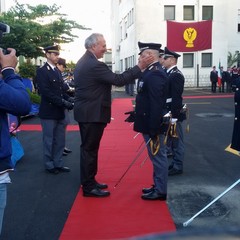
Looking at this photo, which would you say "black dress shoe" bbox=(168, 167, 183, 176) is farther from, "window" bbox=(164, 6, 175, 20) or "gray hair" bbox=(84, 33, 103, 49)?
"window" bbox=(164, 6, 175, 20)

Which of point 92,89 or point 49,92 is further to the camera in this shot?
point 49,92

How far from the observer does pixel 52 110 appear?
6188mm

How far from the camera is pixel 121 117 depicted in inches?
540

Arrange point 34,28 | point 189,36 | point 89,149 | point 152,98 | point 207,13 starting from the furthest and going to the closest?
point 207,13 → point 189,36 → point 34,28 → point 89,149 → point 152,98

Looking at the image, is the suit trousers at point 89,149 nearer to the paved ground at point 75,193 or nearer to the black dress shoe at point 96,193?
the black dress shoe at point 96,193

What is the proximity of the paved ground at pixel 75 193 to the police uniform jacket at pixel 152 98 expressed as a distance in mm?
975

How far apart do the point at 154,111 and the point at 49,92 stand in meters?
2.06

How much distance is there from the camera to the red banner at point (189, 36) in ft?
94.8

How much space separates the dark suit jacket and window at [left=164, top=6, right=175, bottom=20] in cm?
2823

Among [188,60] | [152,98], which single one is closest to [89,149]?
[152,98]

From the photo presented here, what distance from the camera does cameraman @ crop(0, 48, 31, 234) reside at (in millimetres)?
2609

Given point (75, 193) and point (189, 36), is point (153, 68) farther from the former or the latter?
point (189, 36)

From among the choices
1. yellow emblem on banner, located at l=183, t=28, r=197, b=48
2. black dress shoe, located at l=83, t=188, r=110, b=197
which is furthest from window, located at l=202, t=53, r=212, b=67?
black dress shoe, located at l=83, t=188, r=110, b=197

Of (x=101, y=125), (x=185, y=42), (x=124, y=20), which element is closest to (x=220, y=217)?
(x=101, y=125)
